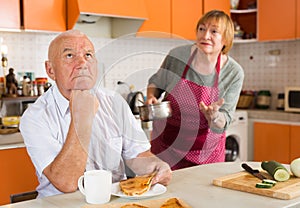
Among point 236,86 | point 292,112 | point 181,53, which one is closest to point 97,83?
point 181,53

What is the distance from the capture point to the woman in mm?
1732

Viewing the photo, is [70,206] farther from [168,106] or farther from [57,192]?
[168,106]

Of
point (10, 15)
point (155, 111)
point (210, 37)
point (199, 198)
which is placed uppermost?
point (10, 15)

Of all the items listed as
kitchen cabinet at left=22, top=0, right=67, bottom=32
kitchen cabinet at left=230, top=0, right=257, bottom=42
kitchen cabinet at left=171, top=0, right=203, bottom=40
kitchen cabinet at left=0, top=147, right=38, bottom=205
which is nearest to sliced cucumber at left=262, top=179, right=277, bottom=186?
kitchen cabinet at left=0, top=147, right=38, bottom=205

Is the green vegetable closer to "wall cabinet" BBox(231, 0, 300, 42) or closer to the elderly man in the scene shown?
the elderly man

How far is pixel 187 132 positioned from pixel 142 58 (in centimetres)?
48

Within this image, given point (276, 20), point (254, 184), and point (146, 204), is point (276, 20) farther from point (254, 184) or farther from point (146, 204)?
point (146, 204)

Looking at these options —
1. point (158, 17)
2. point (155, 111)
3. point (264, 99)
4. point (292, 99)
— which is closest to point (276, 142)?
point (292, 99)

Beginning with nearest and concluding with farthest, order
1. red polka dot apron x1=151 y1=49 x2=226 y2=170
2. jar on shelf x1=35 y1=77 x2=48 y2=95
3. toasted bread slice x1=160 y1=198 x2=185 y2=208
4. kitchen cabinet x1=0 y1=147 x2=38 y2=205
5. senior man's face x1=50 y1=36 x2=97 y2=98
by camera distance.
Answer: toasted bread slice x1=160 y1=198 x2=185 y2=208 → senior man's face x1=50 y1=36 x2=97 y2=98 → red polka dot apron x1=151 y1=49 x2=226 y2=170 → kitchen cabinet x1=0 y1=147 x2=38 y2=205 → jar on shelf x1=35 y1=77 x2=48 y2=95

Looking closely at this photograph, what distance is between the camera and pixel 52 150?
4.80ft

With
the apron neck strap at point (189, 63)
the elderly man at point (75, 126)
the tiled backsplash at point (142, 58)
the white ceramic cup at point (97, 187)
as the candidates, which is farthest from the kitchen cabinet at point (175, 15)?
the white ceramic cup at point (97, 187)

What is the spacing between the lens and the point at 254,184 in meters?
1.40

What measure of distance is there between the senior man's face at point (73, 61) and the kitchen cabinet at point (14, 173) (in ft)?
4.48

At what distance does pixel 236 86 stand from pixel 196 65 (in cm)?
41
